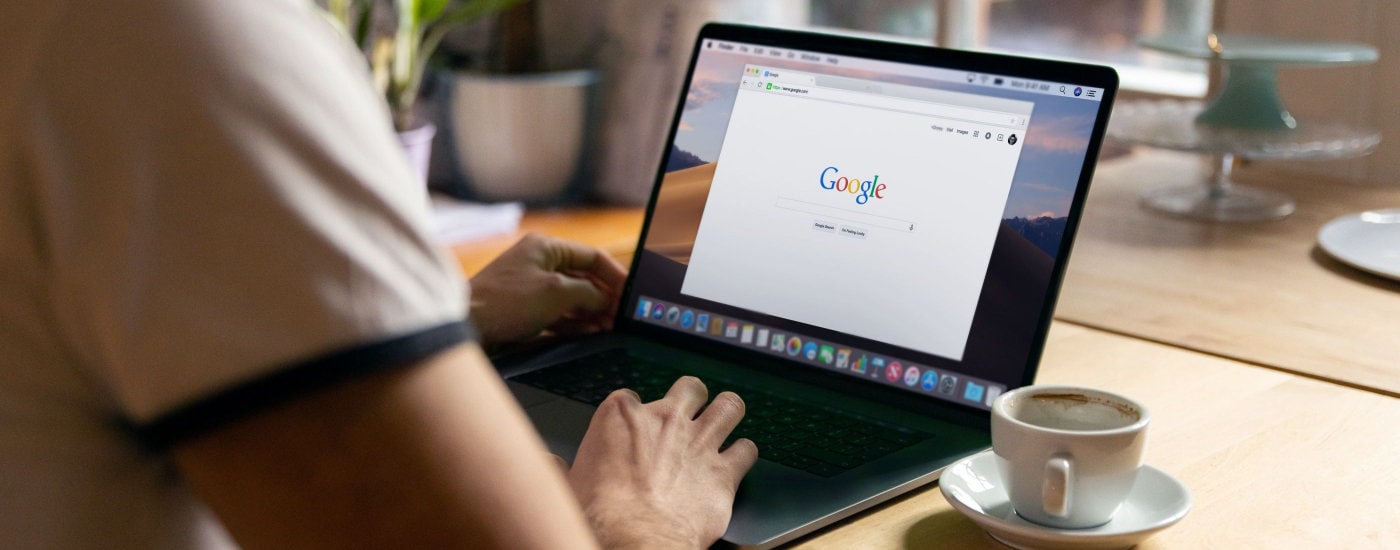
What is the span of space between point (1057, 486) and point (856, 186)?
322 mm

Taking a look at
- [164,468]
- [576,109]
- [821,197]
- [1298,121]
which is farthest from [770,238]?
[576,109]

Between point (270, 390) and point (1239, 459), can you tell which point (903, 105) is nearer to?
point (1239, 459)

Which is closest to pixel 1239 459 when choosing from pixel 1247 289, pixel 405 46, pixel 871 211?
pixel 871 211

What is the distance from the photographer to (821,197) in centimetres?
90

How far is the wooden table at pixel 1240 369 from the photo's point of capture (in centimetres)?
68

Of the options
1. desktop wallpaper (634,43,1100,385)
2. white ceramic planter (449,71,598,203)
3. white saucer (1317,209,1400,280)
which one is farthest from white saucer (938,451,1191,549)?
white ceramic planter (449,71,598,203)

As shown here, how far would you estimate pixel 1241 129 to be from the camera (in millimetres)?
1330

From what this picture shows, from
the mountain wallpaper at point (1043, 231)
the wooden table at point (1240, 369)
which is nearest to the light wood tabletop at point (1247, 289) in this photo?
the wooden table at point (1240, 369)

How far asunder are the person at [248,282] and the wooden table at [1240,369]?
11.5 inches

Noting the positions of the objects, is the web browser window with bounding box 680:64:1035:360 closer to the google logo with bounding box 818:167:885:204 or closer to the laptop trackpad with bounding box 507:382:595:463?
the google logo with bounding box 818:167:885:204

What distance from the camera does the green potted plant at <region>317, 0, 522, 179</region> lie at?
2.03m

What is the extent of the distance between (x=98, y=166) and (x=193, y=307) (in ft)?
0.18

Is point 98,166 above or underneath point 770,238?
above

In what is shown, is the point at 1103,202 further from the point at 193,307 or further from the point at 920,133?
the point at 193,307
